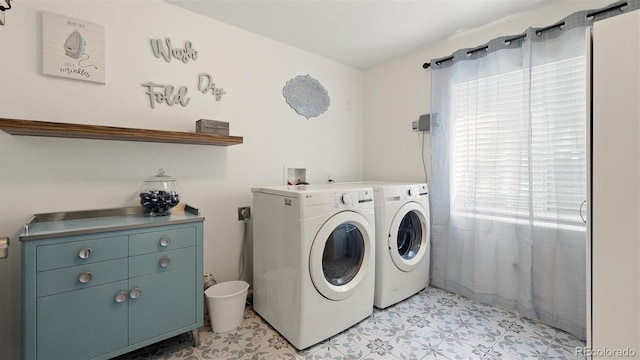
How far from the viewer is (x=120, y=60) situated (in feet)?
5.56

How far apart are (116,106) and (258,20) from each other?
45.5 inches

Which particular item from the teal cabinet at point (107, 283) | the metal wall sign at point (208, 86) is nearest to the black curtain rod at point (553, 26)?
the metal wall sign at point (208, 86)

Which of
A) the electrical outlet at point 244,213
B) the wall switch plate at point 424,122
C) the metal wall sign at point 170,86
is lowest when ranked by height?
the electrical outlet at point 244,213

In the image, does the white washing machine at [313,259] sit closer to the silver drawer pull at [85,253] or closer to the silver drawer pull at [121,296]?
the silver drawer pull at [121,296]

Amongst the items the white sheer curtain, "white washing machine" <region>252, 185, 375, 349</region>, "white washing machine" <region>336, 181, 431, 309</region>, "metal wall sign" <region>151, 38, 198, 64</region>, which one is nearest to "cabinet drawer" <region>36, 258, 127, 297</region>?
"white washing machine" <region>252, 185, 375, 349</region>

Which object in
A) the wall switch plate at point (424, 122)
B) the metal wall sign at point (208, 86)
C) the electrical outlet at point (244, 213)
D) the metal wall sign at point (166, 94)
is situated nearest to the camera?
the metal wall sign at point (166, 94)

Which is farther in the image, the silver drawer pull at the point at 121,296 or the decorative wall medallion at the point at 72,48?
the decorative wall medallion at the point at 72,48

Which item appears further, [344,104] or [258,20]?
[344,104]

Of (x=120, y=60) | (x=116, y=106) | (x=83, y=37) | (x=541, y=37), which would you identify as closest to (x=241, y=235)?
(x=116, y=106)

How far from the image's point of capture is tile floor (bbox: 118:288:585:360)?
5.15 feet

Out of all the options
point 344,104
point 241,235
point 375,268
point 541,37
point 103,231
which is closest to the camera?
point 103,231

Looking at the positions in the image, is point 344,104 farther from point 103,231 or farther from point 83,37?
point 103,231

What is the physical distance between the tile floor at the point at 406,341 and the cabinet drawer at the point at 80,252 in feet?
2.17

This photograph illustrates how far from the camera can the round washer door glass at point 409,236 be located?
2238mm
